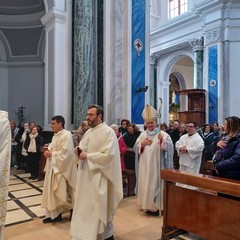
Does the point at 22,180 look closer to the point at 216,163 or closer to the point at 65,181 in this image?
the point at 65,181

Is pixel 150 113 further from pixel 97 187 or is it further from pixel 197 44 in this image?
pixel 197 44

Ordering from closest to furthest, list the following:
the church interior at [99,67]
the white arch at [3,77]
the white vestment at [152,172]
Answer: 1. the white vestment at [152,172]
2. the church interior at [99,67]
3. the white arch at [3,77]

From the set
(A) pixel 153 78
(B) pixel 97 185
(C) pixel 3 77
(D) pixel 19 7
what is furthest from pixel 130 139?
(A) pixel 153 78

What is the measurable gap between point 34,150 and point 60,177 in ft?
11.3

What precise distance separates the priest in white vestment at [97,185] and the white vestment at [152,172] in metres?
1.30

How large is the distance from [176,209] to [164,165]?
1.24 meters

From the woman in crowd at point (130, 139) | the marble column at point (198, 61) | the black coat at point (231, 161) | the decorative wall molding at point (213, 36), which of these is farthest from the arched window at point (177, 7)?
the black coat at point (231, 161)

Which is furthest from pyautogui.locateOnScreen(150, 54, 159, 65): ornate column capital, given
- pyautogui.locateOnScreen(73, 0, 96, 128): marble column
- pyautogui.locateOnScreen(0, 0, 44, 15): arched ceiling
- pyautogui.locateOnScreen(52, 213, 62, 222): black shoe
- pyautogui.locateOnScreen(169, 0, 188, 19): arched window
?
pyautogui.locateOnScreen(52, 213, 62, 222): black shoe

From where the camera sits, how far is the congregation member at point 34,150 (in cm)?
775

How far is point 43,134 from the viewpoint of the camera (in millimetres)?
8531

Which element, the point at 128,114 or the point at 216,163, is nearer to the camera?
the point at 216,163

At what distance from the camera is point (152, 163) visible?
5.04 meters

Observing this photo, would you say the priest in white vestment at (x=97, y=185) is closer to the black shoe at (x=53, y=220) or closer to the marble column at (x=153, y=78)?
the black shoe at (x=53, y=220)

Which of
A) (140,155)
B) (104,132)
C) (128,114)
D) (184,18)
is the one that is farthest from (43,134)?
(184,18)
